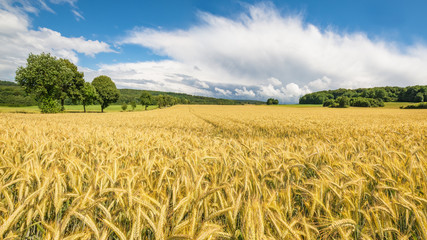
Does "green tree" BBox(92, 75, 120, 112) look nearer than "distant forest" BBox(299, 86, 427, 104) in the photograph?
Yes

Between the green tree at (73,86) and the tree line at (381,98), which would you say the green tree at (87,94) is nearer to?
the green tree at (73,86)

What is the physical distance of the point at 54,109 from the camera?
3516 centimetres

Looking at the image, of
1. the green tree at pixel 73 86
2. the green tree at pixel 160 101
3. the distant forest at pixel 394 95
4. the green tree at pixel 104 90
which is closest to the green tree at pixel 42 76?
the green tree at pixel 73 86

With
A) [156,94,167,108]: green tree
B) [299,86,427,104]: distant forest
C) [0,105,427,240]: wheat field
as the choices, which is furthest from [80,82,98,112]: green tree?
[299,86,427,104]: distant forest

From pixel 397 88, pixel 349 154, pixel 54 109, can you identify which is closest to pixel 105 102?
pixel 54 109

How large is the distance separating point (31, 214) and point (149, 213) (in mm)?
754

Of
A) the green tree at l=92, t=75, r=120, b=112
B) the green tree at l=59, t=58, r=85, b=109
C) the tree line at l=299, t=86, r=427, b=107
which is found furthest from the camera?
the tree line at l=299, t=86, r=427, b=107

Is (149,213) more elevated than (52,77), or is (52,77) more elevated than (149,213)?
(52,77)

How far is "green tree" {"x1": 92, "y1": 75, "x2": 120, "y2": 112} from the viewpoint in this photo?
56.3 meters

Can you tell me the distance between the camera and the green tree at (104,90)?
2218 inches

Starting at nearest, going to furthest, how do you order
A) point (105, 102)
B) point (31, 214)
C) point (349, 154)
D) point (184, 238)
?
1. point (184, 238)
2. point (31, 214)
3. point (349, 154)
4. point (105, 102)

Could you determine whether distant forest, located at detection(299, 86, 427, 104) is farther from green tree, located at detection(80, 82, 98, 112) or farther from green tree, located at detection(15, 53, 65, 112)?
green tree, located at detection(15, 53, 65, 112)

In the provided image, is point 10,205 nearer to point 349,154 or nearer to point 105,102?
point 349,154

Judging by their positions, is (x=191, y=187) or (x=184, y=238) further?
(x=191, y=187)
